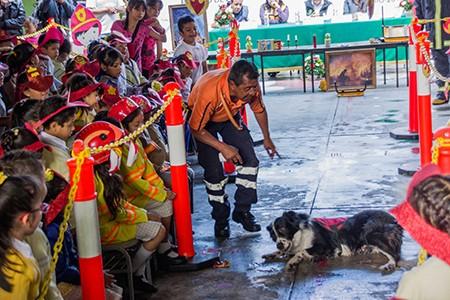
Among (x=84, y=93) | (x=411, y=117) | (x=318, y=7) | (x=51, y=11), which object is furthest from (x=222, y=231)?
(x=318, y=7)

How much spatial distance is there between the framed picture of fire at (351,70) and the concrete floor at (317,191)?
57 centimetres

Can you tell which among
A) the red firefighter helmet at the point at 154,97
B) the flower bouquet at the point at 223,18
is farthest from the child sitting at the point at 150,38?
the flower bouquet at the point at 223,18

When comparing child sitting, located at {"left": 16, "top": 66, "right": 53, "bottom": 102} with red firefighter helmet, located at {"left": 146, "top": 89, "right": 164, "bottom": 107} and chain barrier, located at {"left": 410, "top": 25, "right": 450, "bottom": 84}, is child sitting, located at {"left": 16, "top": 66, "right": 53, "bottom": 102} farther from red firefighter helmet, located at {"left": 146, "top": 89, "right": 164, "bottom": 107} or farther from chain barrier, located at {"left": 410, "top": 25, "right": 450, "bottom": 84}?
chain barrier, located at {"left": 410, "top": 25, "right": 450, "bottom": 84}

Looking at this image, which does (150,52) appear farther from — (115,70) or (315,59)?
(315,59)

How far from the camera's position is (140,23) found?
909cm

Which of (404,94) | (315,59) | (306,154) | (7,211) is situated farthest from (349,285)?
(315,59)

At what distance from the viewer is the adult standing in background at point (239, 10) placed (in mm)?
19828

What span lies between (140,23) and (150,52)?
374mm

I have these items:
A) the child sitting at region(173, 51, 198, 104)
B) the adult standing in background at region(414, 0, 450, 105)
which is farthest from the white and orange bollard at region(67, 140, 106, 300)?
the adult standing in background at region(414, 0, 450, 105)

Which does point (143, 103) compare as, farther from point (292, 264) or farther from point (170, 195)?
point (292, 264)

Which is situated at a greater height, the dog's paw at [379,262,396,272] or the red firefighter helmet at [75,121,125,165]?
the red firefighter helmet at [75,121,125,165]

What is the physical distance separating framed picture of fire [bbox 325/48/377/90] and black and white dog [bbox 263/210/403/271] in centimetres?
881

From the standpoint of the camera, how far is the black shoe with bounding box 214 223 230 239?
6430 mm

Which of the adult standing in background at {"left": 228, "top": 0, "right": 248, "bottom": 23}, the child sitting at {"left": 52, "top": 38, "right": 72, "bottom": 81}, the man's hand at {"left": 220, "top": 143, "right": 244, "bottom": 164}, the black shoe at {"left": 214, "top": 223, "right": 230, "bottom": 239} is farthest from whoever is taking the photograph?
the adult standing in background at {"left": 228, "top": 0, "right": 248, "bottom": 23}
